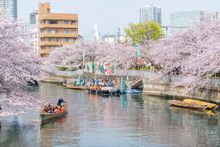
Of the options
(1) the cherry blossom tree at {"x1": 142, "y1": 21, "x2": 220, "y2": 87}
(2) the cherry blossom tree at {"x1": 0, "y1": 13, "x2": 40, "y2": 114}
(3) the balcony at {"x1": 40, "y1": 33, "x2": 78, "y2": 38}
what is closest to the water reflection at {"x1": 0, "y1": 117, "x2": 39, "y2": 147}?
(2) the cherry blossom tree at {"x1": 0, "y1": 13, "x2": 40, "y2": 114}

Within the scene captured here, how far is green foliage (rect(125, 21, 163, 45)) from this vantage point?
91750mm

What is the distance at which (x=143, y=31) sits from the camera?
9219 cm

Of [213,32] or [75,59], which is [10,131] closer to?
[213,32]

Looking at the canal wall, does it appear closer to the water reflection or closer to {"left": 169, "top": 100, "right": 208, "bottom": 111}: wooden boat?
{"left": 169, "top": 100, "right": 208, "bottom": 111}: wooden boat

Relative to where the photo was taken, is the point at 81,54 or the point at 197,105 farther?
the point at 81,54

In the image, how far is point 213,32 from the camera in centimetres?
5188

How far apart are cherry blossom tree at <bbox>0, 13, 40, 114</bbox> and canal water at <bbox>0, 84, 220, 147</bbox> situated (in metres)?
2.90

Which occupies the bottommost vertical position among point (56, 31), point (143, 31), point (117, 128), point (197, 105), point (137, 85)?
point (117, 128)

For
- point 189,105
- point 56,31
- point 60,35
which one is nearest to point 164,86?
point 189,105

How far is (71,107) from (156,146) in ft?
72.2

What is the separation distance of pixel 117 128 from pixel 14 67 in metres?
10.9

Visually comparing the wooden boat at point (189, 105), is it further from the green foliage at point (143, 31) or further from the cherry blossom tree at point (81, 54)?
the green foliage at point (143, 31)

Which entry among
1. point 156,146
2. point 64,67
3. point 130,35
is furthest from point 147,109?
point 64,67

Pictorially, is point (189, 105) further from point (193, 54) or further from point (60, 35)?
point (60, 35)
